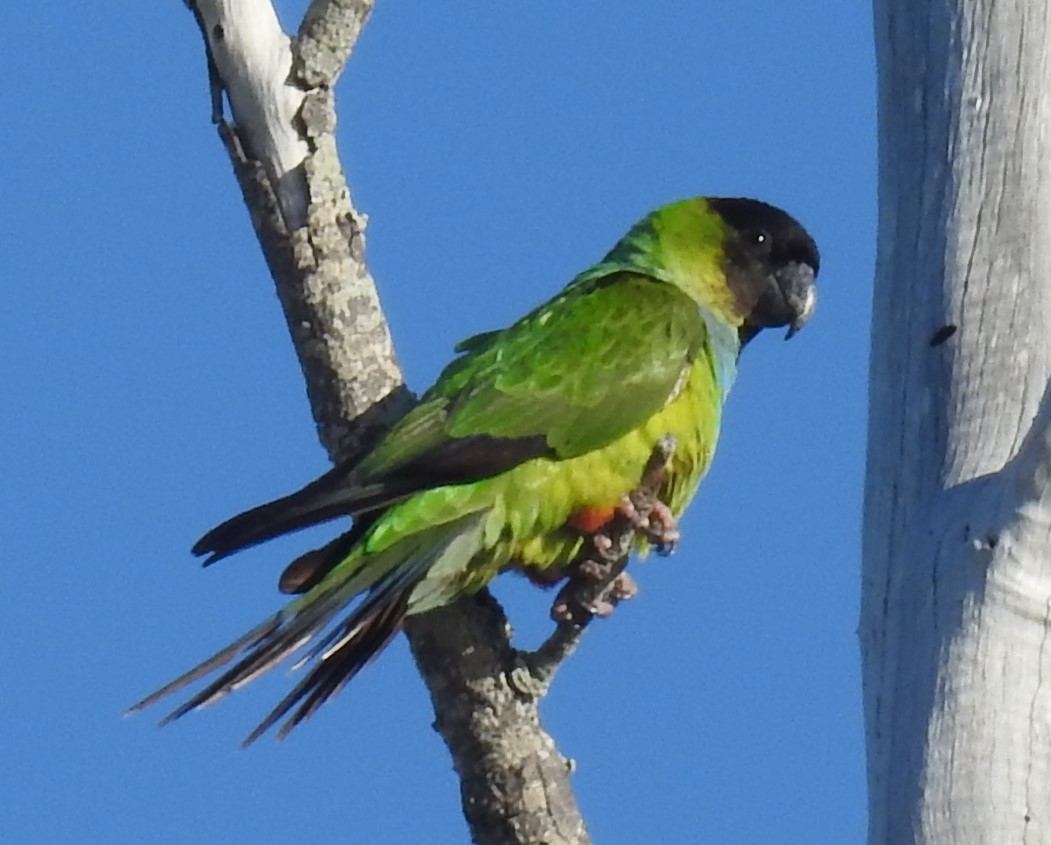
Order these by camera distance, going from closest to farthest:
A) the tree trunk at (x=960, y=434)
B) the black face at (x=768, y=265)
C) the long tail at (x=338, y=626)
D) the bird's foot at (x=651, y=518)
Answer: the tree trunk at (x=960, y=434) → the long tail at (x=338, y=626) → the bird's foot at (x=651, y=518) → the black face at (x=768, y=265)

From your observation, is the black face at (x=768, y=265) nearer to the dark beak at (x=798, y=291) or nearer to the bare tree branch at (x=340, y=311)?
the dark beak at (x=798, y=291)

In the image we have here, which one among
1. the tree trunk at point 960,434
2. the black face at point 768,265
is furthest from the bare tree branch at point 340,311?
the black face at point 768,265

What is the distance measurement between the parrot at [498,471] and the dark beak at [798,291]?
281mm

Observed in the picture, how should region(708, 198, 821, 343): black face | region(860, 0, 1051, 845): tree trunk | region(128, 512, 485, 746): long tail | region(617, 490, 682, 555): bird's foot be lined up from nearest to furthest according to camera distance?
region(860, 0, 1051, 845): tree trunk
region(128, 512, 485, 746): long tail
region(617, 490, 682, 555): bird's foot
region(708, 198, 821, 343): black face

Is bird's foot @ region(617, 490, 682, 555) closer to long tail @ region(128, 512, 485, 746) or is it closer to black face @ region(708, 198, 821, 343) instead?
long tail @ region(128, 512, 485, 746)

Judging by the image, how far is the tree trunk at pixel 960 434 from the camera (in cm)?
263

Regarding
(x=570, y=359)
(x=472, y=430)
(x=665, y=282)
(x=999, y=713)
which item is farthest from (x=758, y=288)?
(x=999, y=713)

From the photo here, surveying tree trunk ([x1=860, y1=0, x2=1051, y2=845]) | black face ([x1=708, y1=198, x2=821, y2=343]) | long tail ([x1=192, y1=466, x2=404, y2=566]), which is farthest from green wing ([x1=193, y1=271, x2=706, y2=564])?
tree trunk ([x1=860, y1=0, x2=1051, y2=845])

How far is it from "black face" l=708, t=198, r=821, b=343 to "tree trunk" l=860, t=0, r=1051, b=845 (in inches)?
70.1

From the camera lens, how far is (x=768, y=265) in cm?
514

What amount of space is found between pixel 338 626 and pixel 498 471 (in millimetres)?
613

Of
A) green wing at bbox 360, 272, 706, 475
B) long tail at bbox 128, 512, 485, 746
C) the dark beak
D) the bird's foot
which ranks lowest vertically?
long tail at bbox 128, 512, 485, 746

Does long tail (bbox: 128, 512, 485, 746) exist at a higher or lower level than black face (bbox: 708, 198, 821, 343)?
lower

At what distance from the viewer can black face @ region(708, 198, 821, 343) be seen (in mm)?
5051
